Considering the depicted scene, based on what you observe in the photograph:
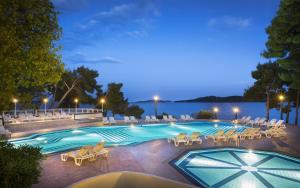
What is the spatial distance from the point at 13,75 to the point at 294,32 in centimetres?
1236

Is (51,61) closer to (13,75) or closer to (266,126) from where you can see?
(13,75)

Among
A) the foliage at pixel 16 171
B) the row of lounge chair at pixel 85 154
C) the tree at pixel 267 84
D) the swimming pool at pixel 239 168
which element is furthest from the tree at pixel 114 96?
the foliage at pixel 16 171

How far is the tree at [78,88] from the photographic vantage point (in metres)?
31.8

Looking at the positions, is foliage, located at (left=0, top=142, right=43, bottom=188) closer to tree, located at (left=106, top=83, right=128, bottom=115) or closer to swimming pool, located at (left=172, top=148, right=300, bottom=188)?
swimming pool, located at (left=172, top=148, right=300, bottom=188)

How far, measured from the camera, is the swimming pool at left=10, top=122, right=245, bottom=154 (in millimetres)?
14645

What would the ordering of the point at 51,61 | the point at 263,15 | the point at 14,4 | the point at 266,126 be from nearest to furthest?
the point at 14,4, the point at 51,61, the point at 266,126, the point at 263,15

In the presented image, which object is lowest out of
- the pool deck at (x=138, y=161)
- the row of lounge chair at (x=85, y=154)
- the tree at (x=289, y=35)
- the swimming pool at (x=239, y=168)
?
the swimming pool at (x=239, y=168)

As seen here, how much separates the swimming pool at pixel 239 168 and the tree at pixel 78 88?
23345 mm

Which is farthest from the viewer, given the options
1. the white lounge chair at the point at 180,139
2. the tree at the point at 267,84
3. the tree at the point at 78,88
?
the tree at the point at 78,88

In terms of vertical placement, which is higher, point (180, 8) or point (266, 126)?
point (180, 8)

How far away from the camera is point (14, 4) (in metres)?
5.24

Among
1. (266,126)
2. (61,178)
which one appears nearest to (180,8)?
(266,126)

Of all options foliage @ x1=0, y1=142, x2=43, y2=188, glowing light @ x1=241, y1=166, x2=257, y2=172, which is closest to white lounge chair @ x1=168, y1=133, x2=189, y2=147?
glowing light @ x1=241, y1=166, x2=257, y2=172

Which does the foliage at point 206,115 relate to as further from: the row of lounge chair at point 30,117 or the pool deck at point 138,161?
the pool deck at point 138,161
